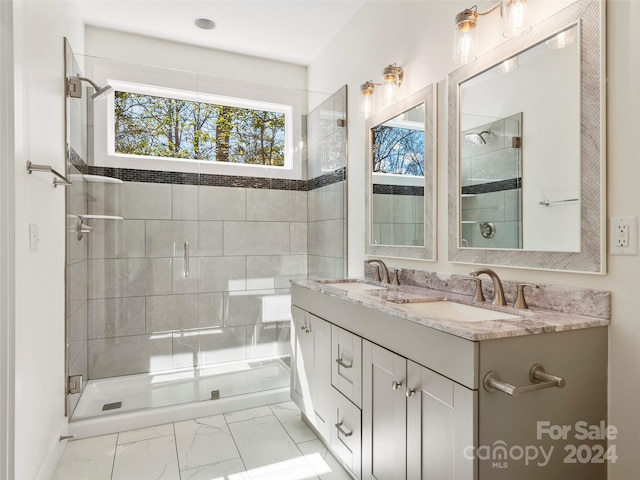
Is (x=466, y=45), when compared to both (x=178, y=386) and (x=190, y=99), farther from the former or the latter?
(x=178, y=386)

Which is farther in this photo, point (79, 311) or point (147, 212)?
point (147, 212)

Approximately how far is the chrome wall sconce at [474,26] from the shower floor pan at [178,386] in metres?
2.38

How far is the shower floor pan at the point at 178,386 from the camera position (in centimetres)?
251

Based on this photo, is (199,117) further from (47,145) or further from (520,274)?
(520,274)

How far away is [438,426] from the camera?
1.24m

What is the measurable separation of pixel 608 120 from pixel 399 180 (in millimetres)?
1185

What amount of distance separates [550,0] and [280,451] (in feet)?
7.87

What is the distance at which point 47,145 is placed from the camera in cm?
191

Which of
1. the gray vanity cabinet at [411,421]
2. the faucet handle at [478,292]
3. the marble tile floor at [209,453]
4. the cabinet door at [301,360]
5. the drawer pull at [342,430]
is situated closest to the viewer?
the gray vanity cabinet at [411,421]

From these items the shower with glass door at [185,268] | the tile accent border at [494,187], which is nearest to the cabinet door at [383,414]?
the tile accent border at [494,187]

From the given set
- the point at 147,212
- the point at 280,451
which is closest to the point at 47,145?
the point at 147,212

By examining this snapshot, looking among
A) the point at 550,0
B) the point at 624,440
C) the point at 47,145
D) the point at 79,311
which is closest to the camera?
the point at 624,440

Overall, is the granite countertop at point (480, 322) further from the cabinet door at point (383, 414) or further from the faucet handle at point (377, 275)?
the faucet handle at point (377, 275)

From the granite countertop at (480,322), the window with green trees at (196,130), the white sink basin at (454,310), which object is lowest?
the white sink basin at (454,310)
